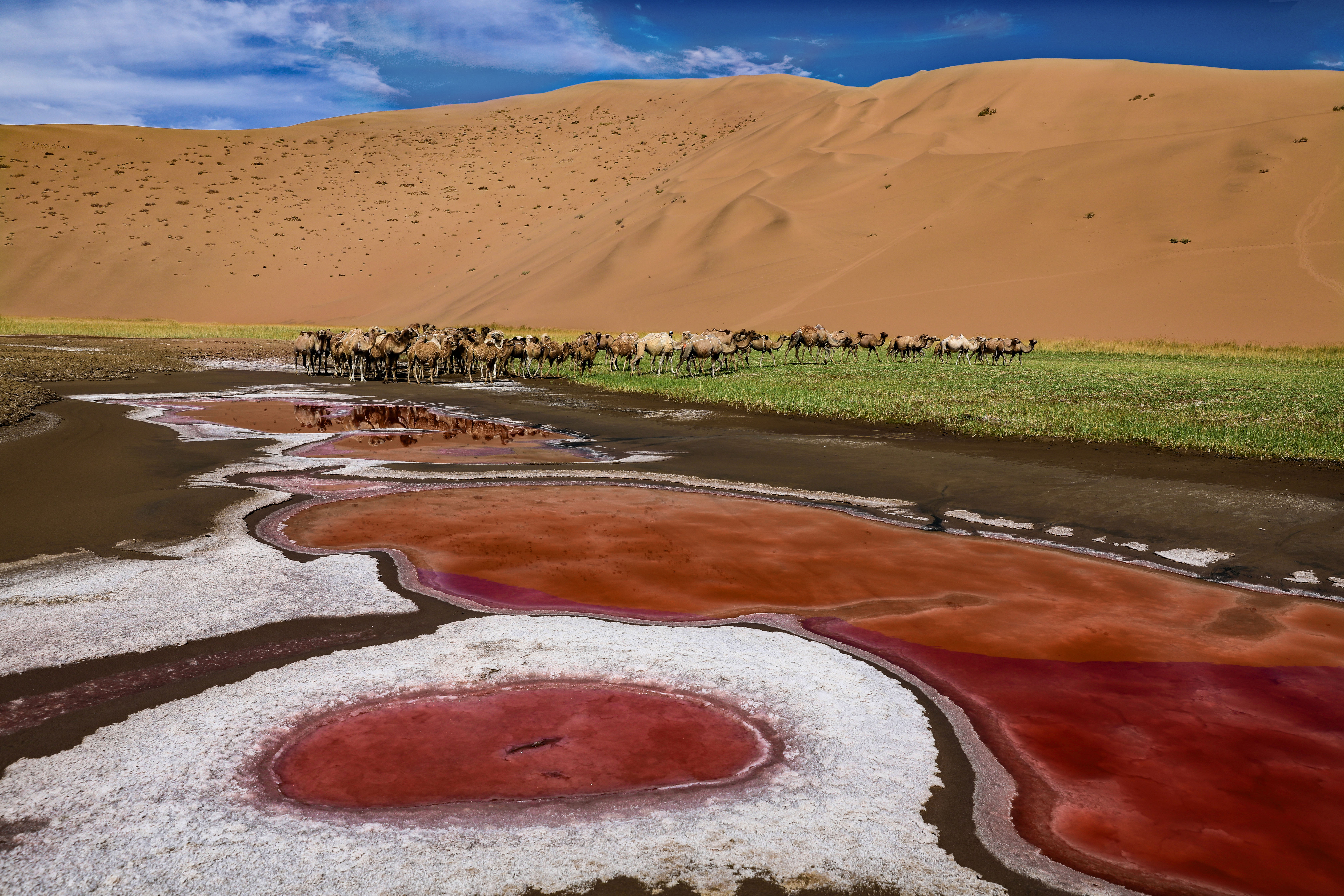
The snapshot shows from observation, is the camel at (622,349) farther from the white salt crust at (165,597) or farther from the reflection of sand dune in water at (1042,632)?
the white salt crust at (165,597)

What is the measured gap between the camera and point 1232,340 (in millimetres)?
39656

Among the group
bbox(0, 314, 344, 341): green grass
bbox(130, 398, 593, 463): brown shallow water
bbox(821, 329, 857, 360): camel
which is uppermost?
bbox(821, 329, 857, 360): camel

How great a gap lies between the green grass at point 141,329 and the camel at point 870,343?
3055 cm

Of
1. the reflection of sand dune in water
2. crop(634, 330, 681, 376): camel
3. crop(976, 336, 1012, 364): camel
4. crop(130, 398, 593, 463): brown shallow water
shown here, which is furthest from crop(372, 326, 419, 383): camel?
crop(976, 336, 1012, 364): camel

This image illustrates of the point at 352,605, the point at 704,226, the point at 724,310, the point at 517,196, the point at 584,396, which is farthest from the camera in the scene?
the point at 517,196

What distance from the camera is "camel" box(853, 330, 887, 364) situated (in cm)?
3706

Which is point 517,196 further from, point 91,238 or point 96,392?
point 96,392

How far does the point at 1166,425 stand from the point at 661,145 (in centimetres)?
8086

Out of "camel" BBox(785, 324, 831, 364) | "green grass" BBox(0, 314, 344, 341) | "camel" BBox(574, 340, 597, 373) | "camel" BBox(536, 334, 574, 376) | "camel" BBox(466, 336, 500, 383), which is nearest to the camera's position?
"camel" BBox(466, 336, 500, 383)

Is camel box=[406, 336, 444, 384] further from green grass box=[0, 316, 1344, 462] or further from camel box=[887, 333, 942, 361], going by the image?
camel box=[887, 333, 942, 361]

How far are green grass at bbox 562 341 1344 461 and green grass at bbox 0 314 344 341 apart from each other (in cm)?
→ 2814

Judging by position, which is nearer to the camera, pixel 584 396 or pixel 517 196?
pixel 584 396

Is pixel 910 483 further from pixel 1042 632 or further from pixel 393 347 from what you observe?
pixel 393 347

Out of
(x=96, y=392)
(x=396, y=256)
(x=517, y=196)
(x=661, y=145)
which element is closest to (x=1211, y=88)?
(x=661, y=145)
